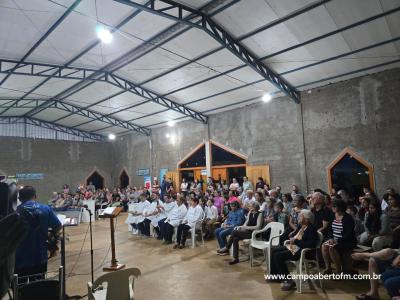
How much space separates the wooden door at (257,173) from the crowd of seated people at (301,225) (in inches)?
95.1

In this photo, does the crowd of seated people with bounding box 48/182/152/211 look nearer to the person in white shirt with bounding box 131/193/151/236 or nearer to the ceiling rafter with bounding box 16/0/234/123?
the person in white shirt with bounding box 131/193/151/236

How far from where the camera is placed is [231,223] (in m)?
5.62

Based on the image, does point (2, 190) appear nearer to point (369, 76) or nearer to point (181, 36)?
point (181, 36)

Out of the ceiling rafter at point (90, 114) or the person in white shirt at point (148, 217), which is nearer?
the person in white shirt at point (148, 217)

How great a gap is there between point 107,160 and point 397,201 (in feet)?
51.7

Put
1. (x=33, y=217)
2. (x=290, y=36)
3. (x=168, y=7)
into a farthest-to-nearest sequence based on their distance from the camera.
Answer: (x=290, y=36) < (x=168, y=7) < (x=33, y=217)

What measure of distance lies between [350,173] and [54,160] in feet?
47.0

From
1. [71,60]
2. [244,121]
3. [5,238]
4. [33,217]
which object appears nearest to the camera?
[5,238]

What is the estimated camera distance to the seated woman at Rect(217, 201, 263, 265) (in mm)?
4829

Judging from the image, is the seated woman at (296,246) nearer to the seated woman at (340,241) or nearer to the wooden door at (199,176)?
the seated woman at (340,241)

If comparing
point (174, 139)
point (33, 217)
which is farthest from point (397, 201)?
point (174, 139)

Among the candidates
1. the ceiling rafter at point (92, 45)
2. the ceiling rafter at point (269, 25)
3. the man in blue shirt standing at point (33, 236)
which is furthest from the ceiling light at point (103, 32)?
the man in blue shirt standing at point (33, 236)

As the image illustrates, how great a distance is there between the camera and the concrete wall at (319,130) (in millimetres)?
7312

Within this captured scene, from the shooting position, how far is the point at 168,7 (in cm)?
566
